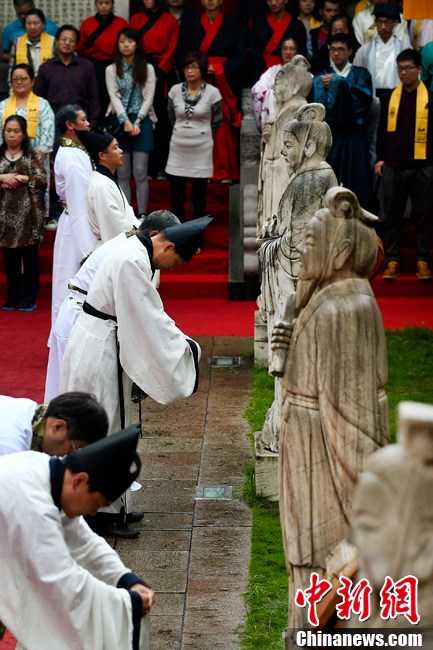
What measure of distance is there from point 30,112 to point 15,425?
29.2 ft

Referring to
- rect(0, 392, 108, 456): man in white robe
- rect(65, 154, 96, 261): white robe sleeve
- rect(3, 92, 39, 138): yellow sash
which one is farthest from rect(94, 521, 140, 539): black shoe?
rect(3, 92, 39, 138): yellow sash

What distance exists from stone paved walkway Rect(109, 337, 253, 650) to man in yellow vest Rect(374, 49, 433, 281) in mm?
3776

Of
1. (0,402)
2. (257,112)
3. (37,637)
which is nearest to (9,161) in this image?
(257,112)

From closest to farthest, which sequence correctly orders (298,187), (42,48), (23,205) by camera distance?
(298,187) < (23,205) < (42,48)

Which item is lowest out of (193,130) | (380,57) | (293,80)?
(193,130)

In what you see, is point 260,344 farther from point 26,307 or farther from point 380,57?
point 380,57

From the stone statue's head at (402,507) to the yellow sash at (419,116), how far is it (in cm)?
1127

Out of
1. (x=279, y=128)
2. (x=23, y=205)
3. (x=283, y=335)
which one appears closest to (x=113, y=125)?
(x=23, y=205)

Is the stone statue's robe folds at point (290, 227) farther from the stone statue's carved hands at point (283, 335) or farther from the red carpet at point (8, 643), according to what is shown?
the red carpet at point (8, 643)

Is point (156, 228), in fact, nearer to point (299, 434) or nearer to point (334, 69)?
point (299, 434)

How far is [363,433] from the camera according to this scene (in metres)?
4.99

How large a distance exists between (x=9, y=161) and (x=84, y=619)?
9134 mm

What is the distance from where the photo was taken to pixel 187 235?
726cm

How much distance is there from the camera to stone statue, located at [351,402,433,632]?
300cm
